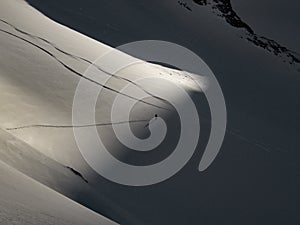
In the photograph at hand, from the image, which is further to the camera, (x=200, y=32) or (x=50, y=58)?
(x=200, y=32)

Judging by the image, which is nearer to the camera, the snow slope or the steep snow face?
the steep snow face

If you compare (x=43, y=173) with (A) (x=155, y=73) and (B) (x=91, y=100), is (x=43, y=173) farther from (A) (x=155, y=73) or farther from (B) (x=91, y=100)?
(A) (x=155, y=73)

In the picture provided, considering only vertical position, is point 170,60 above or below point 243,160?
above

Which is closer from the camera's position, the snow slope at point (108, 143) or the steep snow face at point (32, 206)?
the steep snow face at point (32, 206)

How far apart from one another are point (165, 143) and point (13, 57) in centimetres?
155

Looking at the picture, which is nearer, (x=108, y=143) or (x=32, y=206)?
(x=32, y=206)

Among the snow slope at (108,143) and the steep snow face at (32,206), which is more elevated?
the snow slope at (108,143)

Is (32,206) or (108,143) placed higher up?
(108,143)

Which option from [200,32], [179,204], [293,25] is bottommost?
[179,204]

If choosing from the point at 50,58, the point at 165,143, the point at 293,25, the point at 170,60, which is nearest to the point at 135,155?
the point at 165,143

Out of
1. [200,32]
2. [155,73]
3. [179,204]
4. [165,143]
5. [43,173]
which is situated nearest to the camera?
[43,173]

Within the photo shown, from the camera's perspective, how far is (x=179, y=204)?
312cm

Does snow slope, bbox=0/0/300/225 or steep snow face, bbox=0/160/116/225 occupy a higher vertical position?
snow slope, bbox=0/0/300/225

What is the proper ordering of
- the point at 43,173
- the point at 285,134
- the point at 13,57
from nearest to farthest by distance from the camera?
the point at 43,173
the point at 13,57
the point at 285,134
